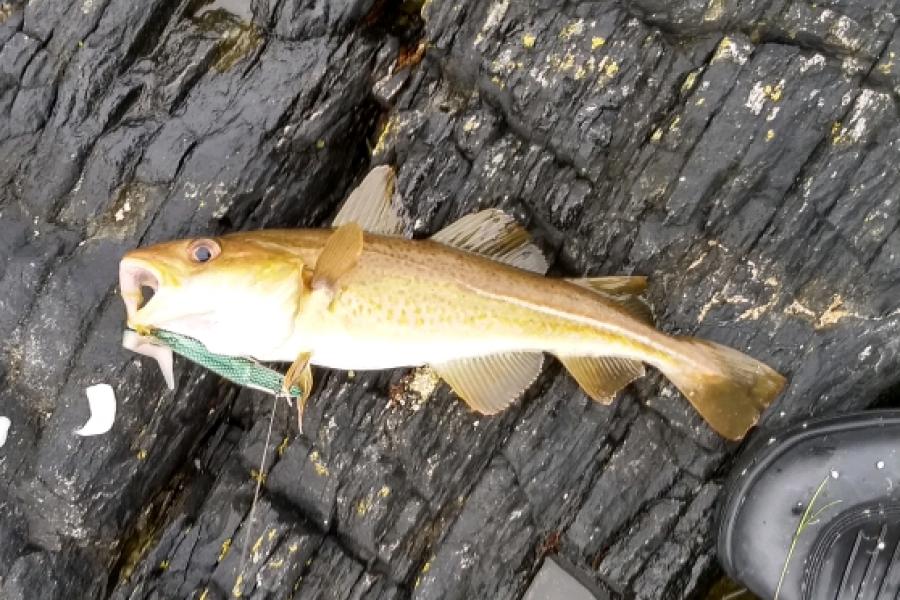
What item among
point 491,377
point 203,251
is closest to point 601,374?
point 491,377

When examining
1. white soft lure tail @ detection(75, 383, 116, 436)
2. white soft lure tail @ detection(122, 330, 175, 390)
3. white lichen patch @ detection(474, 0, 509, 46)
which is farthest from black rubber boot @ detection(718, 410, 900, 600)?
white soft lure tail @ detection(75, 383, 116, 436)

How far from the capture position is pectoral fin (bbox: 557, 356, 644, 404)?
3912 mm

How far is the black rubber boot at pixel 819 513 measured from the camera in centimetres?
413

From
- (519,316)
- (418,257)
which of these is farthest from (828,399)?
(418,257)

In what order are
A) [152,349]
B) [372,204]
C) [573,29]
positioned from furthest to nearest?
[573,29], [152,349], [372,204]

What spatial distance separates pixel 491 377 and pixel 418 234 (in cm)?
104

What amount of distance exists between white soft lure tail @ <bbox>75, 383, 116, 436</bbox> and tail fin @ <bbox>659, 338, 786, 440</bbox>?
334 centimetres

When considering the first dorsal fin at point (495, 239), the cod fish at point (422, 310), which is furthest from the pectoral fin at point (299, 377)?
the first dorsal fin at point (495, 239)

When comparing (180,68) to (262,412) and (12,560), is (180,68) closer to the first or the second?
(262,412)

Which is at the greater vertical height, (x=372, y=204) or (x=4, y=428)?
(x=372, y=204)

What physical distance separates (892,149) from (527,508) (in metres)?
3.03

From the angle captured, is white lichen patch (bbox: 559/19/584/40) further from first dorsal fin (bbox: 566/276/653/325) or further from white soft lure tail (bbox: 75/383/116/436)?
white soft lure tail (bbox: 75/383/116/436)

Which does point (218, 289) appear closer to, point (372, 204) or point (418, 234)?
point (372, 204)

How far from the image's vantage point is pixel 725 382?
3834 millimetres
